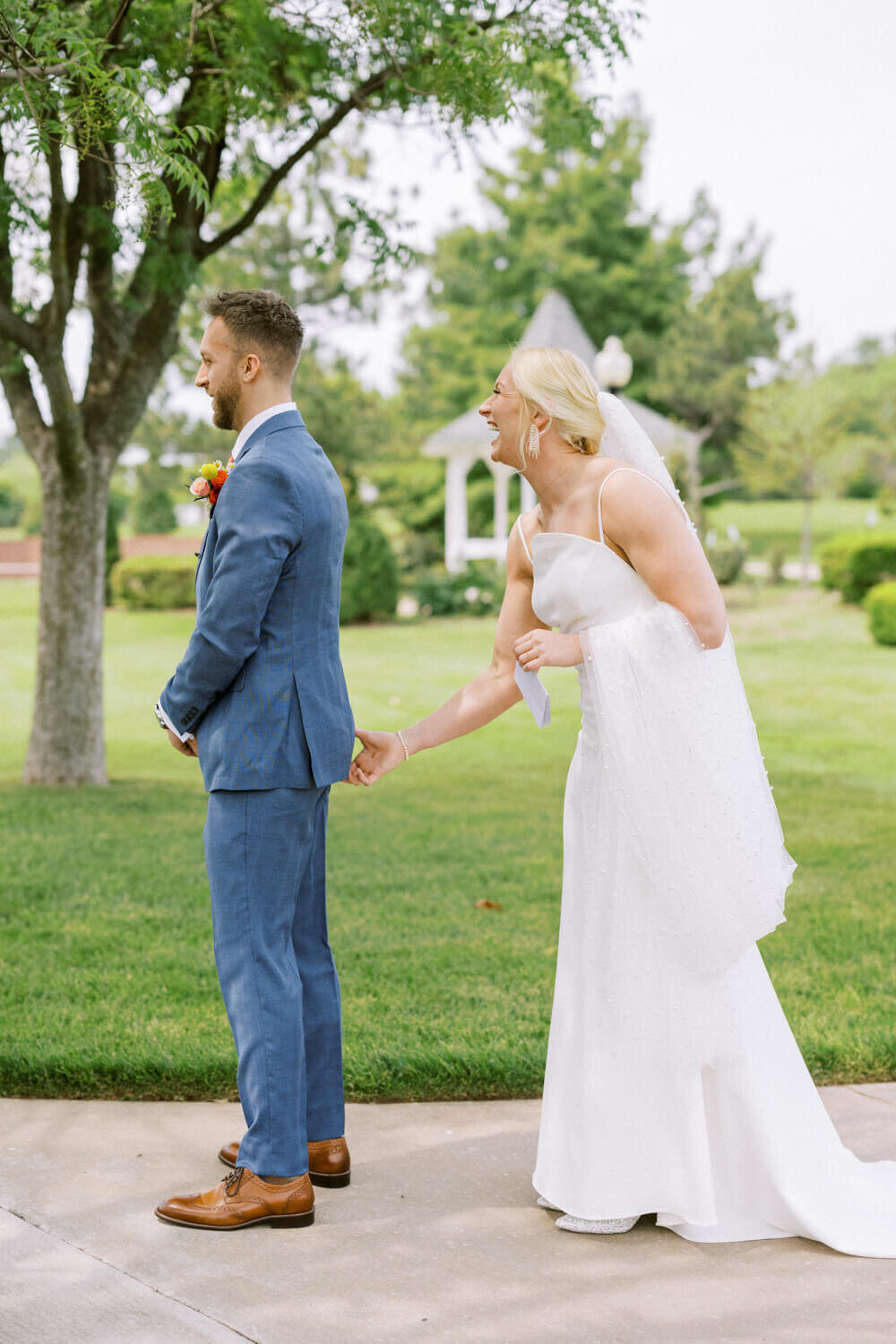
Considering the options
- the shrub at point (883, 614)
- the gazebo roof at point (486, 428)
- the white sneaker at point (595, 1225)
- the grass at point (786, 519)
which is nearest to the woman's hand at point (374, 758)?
the white sneaker at point (595, 1225)

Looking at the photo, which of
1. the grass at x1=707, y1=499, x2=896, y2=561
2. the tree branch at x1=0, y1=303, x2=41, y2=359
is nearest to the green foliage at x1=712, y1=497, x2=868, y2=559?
the grass at x1=707, y1=499, x2=896, y2=561

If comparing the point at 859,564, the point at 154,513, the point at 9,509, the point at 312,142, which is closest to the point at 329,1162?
the point at 312,142

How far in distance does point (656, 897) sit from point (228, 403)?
1.56 metres

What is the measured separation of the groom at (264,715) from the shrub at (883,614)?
18.9 meters

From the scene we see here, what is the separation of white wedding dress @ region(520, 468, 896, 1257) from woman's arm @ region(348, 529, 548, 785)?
226mm

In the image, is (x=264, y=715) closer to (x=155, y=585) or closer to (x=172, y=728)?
(x=172, y=728)

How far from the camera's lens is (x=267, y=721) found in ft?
10.5

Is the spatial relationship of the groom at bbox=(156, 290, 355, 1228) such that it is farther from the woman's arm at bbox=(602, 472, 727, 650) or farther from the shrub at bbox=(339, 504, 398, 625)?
the shrub at bbox=(339, 504, 398, 625)

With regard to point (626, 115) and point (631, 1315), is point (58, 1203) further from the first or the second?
point (626, 115)

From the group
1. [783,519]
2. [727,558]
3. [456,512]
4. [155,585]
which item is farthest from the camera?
[783,519]

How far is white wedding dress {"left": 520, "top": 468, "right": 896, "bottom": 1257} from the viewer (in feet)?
10.8

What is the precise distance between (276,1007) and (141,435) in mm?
26698

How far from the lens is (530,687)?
3.53 meters

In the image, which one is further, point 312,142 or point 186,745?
point 312,142
